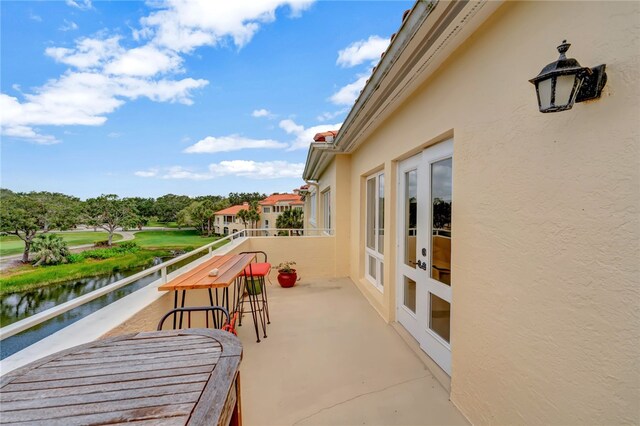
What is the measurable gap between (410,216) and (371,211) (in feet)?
6.01

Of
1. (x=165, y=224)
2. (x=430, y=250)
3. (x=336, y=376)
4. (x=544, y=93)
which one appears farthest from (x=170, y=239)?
(x=544, y=93)

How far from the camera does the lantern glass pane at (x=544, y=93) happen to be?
4.17 feet

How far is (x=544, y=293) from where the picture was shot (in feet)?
4.88

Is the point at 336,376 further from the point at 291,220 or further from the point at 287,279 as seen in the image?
the point at 291,220

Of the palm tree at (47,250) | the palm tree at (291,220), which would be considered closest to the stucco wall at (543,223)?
the palm tree at (291,220)

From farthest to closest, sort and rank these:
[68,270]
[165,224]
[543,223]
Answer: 1. [165,224]
2. [68,270]
3. [543,223]

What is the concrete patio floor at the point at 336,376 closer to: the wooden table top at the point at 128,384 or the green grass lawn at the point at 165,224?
the wooden table top at the point at 128,384

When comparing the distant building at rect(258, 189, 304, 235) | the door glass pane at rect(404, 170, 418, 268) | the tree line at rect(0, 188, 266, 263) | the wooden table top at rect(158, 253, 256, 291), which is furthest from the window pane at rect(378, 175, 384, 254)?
the tree line at rect(0, 188, 266, 263)

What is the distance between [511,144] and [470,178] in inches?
17.0

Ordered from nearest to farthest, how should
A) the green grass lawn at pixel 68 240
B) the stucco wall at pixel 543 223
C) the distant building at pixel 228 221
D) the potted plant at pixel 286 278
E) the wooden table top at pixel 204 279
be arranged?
the stucco wall at pixel 543 223 < the wooden table top at pixel 204 279 < the potted plant at pixel 286 278 < the green grass lawn at pixel 68 240 < the distant building at pixel 228 221

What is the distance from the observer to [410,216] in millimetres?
3500

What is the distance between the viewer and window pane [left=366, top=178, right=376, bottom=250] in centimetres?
521

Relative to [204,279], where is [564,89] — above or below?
above

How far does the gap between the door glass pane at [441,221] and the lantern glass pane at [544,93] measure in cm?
130
